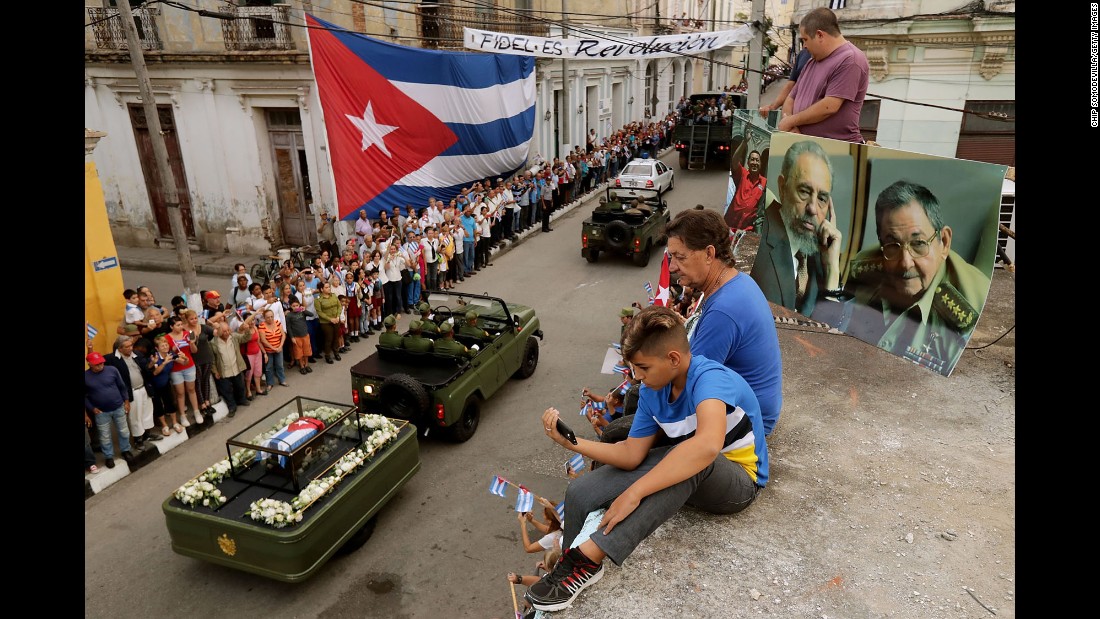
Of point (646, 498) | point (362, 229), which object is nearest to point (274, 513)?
point (646, 498)

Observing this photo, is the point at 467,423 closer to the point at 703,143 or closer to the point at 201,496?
the point at 201,496

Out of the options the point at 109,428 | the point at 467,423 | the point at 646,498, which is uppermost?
the point at 646,498

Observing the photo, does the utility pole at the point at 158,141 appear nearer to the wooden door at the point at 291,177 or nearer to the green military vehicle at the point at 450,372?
the green military vehicle at the point at 450,372

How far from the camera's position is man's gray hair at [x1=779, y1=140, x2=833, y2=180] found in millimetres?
6031

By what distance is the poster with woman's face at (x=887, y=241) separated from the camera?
5.01 metres

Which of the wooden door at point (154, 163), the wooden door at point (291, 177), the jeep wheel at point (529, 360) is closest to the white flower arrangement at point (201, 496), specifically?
the jeep wheel at point (529, 360)

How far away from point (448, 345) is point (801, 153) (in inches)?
207

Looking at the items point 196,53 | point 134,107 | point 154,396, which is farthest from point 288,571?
point 134,107

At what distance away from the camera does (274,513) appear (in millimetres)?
6355

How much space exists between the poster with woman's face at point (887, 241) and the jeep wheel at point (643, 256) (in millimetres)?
9751

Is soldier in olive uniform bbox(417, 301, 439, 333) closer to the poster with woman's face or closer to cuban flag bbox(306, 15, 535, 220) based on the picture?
cuban flag bbox(306, 15, 535, 220)

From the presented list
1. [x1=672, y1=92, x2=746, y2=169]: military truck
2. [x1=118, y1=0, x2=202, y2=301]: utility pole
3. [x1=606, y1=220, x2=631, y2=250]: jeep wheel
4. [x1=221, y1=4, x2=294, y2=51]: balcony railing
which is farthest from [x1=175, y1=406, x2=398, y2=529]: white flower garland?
[x1=672, y1=92, x2=746, y2=169]: military truck

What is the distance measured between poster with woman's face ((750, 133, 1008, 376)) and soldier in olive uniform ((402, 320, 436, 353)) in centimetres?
486
